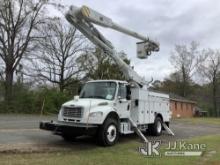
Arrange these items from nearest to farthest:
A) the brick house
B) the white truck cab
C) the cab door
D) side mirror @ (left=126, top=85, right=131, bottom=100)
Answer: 1. the white truck cab
2. the cab door
3. side mirror @ (left=126, top=85, right=131, bottom=100)
4. the brick house

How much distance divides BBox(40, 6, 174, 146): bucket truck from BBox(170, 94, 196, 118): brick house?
42.9m

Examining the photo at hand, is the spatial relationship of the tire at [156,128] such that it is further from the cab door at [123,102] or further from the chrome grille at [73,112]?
the chrome grille at [73,112]

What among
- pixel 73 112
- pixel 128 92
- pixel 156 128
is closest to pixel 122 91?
pixel 128 92

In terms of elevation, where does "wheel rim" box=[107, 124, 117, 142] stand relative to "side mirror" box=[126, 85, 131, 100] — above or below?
below

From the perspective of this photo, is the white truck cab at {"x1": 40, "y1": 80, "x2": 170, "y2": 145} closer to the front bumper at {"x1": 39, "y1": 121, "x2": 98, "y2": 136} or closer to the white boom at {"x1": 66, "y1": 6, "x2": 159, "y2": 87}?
the front bumper at {"x1": 39, "y1": 121, "x2": 98, "y2": 136}

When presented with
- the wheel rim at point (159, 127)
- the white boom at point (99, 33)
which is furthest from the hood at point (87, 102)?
the wheel rim at point (159, 127)

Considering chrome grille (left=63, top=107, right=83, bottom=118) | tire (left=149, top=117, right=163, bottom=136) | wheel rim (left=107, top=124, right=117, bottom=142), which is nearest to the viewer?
chrome grille (left=63, top=107, right=83, bottom=118)

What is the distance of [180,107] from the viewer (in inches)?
2773

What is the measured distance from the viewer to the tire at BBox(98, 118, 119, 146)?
15352mm

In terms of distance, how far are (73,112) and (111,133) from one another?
66.6 inches

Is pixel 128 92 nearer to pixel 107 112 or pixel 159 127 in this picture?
pixel 107 112

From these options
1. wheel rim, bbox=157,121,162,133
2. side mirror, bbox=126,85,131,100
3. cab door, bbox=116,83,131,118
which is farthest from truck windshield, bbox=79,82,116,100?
wheel rim, bbox=157,121,162,133

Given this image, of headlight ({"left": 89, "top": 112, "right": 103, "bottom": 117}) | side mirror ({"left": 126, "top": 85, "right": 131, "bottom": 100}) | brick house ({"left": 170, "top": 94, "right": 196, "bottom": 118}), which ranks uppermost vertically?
brick house ({"left": 170, "top": 94, "right": 196, "bottom": 118})

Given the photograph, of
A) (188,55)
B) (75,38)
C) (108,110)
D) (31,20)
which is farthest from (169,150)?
(188,55)
